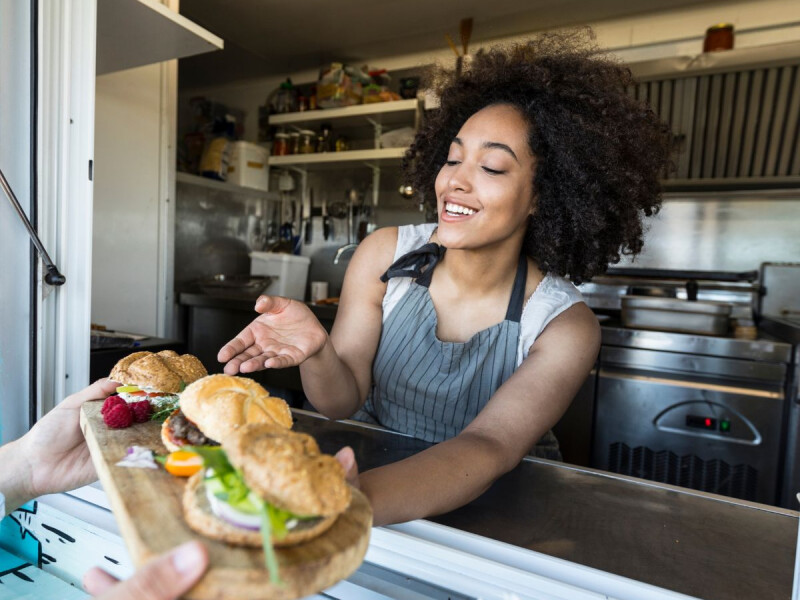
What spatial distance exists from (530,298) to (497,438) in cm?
55

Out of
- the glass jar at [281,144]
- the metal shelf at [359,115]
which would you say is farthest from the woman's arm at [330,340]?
the glass jar at [281,144]

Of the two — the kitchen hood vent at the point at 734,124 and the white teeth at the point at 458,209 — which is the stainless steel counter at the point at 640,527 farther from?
the kitchen hood vent at the point at 734,124

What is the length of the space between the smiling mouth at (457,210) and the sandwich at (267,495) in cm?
91

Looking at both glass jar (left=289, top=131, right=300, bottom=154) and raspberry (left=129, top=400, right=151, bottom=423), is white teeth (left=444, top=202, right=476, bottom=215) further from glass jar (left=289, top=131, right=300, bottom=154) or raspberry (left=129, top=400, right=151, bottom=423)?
glass jar (left=289, top=131, right=300, bottom=154)

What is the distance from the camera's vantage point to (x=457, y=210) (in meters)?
1.35

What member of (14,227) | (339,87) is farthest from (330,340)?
(339,87)

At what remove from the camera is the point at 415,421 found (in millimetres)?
1488

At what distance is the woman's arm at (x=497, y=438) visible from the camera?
30.8 inches

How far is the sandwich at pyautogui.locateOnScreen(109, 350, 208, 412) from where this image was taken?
909 millimetres

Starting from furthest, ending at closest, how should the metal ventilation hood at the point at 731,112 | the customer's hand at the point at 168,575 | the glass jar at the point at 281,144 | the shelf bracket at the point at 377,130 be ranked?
the glass jar at the point at 281,144 → the shelf bracket at the point at 377,130 → the metal ventilation hood at the point at 731,112 → the customer's hand at the point at 168,575

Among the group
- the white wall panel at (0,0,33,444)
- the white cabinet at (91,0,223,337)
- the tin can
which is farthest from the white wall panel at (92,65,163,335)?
the tin can

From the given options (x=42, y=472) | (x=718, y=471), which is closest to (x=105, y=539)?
(x=42, y=472)

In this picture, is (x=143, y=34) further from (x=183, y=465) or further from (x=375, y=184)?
(x=375, y=184)

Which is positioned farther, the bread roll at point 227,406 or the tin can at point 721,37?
the tin can at point 721,37
